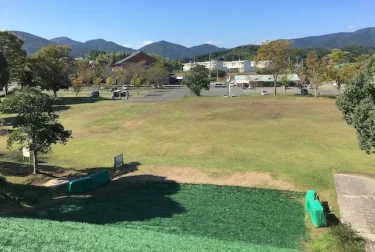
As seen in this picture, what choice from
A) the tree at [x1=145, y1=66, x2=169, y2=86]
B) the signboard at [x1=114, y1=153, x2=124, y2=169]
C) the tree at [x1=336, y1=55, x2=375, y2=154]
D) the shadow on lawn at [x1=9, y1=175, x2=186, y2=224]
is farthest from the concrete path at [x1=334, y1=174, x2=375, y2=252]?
the tree at [x1=145, y1=66, x2=169, y2=86]

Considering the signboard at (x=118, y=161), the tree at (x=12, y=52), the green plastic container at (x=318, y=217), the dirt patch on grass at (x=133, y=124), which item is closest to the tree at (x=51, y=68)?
the tree at (x=12, y=52)

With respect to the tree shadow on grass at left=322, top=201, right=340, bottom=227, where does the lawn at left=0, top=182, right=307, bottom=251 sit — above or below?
above

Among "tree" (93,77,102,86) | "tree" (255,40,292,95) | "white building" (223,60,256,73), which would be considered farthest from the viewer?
"white building" (223,60,256,73)

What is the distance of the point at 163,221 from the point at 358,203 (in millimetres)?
7525

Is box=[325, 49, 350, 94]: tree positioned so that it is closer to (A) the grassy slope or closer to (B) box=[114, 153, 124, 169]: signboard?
(B) box=[114, 153, 124, 169]: signboard

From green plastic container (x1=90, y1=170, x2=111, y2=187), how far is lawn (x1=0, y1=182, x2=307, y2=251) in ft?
1.13

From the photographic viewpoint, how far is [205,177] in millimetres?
17219

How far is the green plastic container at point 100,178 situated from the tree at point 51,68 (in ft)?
123

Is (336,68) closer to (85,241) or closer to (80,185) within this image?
(80,185)

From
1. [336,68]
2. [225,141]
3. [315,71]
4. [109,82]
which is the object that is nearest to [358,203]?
[225,141]

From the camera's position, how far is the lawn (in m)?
7.54

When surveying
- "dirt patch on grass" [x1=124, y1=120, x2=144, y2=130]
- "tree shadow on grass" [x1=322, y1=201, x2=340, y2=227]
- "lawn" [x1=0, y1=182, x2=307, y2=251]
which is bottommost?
"tree shadow on grass" [x1=322, y1=201, x2=340, y2=227]

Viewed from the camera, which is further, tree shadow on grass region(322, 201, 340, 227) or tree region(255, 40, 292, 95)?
tree region(255, 40, 292, 95)

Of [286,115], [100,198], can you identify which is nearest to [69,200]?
[100,198]
